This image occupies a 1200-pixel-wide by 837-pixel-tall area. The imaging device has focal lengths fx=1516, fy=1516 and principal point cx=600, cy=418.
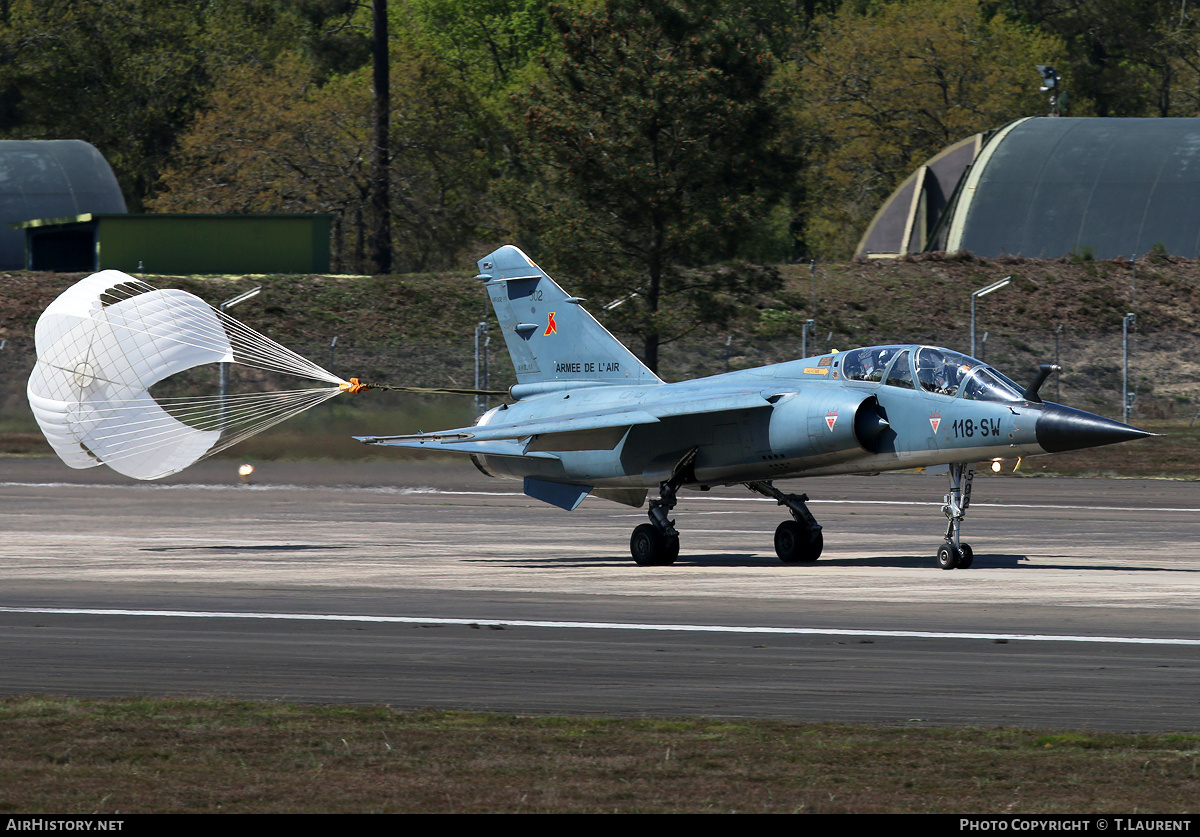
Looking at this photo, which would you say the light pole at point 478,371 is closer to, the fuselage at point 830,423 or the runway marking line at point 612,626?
the fuselage at point 830,423

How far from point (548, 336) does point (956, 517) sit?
24.3ft

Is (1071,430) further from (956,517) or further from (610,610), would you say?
(610,610)

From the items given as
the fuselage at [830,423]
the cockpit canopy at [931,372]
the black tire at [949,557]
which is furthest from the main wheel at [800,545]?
the cockpit canopy at [931,372]

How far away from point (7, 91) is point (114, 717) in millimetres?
79731

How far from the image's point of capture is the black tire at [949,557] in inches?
776

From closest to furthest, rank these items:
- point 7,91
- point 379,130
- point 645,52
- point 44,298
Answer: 1. point 645,52
2. point 44,298
3. point 379,130
4. point 7,91

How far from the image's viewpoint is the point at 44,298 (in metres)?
53.6

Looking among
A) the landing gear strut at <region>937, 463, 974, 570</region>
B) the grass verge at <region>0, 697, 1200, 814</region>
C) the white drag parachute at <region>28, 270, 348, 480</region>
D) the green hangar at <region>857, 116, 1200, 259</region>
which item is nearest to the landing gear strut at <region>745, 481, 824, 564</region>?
the landing gear strut at <region>937, 463, 974, 570</region>

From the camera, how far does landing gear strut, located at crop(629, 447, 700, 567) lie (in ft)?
70.4

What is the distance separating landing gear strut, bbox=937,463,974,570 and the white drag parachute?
8.55 meters

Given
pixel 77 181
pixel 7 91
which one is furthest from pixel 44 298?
pixel 7 91

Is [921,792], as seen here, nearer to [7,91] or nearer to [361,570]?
[361,570]

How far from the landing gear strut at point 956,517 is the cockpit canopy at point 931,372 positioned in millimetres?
1087

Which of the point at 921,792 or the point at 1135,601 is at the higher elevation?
the point at 921,792
